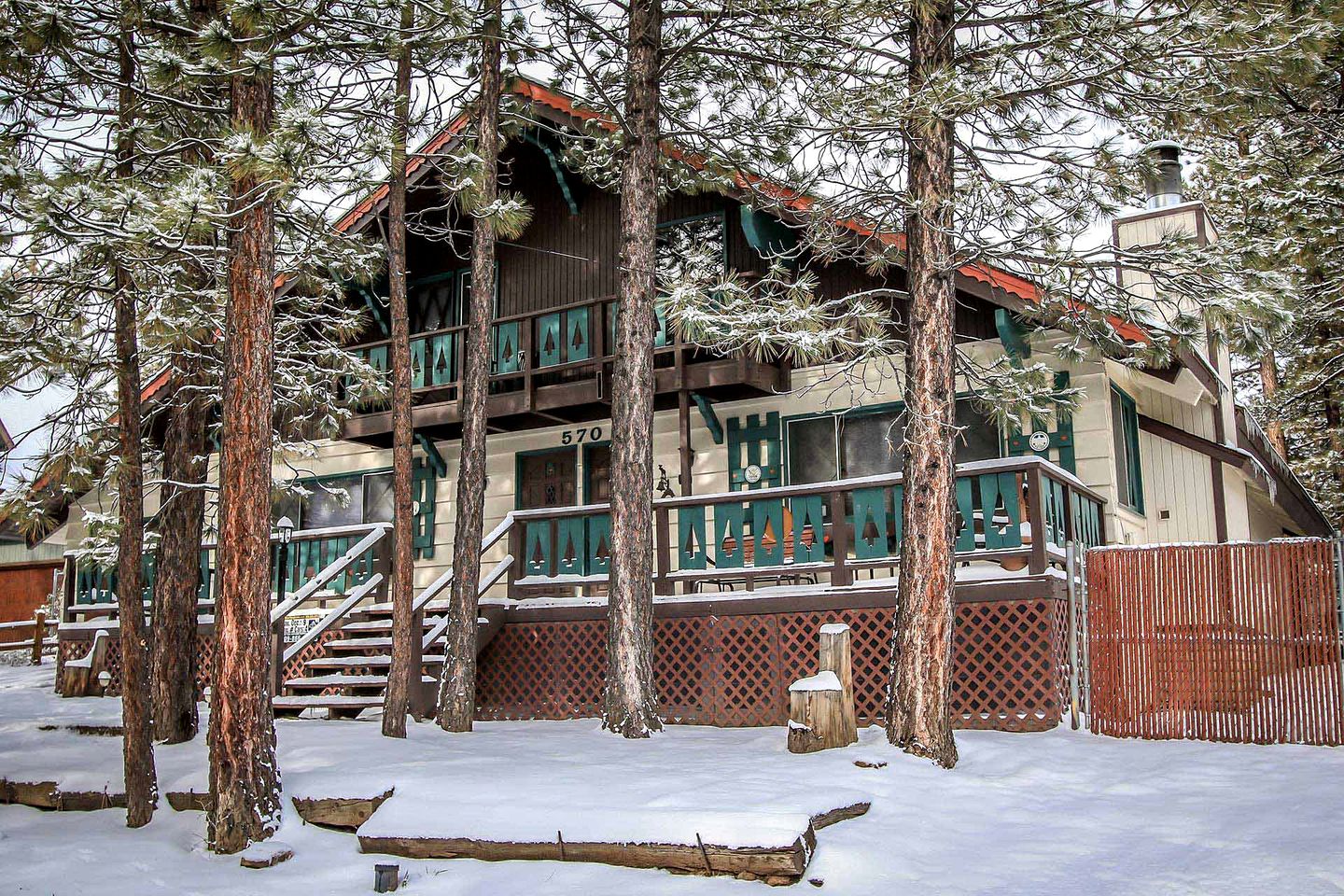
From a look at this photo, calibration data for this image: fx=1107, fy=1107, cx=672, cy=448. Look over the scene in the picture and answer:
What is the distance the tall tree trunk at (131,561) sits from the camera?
7.27m

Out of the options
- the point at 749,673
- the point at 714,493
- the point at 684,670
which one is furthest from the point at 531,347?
the point at 749,673

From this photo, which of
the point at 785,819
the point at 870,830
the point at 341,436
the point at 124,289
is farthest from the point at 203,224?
the point at 341,436

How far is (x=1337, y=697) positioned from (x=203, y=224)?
28.8 feet

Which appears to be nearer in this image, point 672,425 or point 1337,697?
point 1337,697

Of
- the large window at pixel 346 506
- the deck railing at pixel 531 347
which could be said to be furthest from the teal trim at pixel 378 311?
the large window at pixel 346 506

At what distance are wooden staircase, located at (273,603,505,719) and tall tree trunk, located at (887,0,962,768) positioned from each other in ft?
17.0

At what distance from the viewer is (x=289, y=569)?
14.4 m

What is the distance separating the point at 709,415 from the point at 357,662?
5183 mm

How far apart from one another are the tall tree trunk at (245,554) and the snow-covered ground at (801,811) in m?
0.31

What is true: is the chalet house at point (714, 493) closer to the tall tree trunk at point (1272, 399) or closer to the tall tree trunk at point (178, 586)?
the tall tree trunk at point (178, 586)

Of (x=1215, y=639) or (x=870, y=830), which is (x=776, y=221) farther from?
(x=870, y=830)

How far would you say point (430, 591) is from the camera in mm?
12266

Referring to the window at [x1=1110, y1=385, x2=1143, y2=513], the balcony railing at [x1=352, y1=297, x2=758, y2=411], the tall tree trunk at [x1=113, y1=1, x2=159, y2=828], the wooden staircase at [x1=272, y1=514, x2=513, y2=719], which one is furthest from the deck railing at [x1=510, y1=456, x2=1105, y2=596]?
the tall tree trunk at [x1=113, y1=1, x2=159, y2=828]

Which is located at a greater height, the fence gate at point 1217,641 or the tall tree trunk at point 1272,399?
the tall tree trunk at point 1272,399
